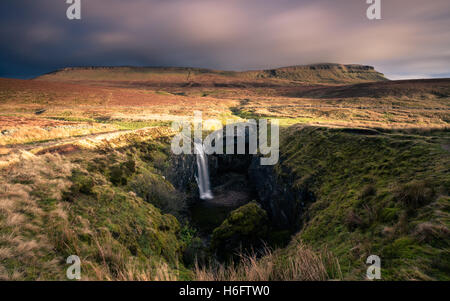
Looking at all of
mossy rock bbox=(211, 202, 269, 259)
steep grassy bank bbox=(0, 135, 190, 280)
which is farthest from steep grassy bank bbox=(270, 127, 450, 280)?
steep grassy bank bbox=(0, 135, 190, 280)

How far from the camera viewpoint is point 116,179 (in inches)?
599

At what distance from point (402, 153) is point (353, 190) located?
14.0 ft

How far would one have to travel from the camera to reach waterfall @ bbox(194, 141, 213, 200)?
33.8 meters

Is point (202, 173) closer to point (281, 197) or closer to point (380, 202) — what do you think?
point (281, 197)

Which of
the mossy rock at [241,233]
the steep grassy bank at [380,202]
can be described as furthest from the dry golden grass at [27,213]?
the mossy rock at [241,233]

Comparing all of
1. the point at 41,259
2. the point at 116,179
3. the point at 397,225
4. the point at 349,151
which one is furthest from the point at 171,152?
the point at 397,225

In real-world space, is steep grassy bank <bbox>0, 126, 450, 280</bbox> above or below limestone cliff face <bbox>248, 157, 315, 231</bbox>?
above

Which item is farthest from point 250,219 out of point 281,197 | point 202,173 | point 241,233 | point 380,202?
point 202,173

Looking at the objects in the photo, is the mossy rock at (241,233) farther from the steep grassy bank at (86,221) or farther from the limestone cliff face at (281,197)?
the steep grassy bank at (86,221)

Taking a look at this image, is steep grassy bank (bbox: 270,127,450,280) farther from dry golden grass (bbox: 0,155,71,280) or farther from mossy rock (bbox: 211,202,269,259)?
dry golden grass (bbox: 0,155,71,280)

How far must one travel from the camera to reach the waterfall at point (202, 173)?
33844 mm

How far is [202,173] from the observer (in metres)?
35.6

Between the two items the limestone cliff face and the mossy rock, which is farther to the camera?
the limestone cliff face
